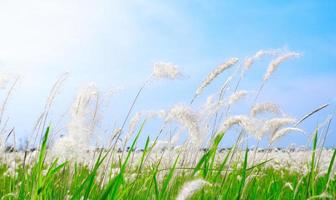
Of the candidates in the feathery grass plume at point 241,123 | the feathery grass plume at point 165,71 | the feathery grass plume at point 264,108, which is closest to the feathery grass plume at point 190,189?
the feathery grass plume at point 241,123

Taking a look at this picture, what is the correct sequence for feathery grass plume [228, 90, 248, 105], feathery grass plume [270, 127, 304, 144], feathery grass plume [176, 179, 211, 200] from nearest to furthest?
feathery grass plume [176, 179, 211, 200] → feathery grass plume [270, 127, 304, 144] → feathery grass plume [228, 90, 248, 105]

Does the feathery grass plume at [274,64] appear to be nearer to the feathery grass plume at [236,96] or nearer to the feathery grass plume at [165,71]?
the feathery grass plume at [236,96]

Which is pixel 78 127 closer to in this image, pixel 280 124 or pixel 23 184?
pixel 23 184

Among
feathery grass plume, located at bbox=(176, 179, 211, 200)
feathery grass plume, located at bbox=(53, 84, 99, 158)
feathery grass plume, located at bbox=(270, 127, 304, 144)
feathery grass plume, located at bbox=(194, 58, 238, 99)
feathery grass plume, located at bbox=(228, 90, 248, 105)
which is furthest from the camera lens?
feathery grass plume, located at bbox=(228, 90, 248, 105)

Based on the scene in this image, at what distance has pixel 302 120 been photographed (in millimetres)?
3158

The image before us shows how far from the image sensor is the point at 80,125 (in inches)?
112

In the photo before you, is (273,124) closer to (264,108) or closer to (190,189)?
(264,108)

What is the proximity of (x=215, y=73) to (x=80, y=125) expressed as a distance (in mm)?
928

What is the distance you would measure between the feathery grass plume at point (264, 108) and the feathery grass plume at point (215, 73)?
14.0 inches

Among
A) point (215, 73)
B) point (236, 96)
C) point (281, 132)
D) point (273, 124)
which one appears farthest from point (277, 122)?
point (215, 73)

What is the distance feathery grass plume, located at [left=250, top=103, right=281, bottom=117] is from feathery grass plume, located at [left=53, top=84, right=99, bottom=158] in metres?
1.07

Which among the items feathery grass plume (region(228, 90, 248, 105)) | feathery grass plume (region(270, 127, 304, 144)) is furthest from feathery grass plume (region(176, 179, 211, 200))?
feathery grass plume (region(228, 90, 248, 105))

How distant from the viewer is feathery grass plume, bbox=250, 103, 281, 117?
10.7ft

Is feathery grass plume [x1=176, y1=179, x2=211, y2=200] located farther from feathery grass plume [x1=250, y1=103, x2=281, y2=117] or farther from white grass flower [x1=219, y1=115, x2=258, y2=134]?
feathery grass plume [x1=250, y1=103, x2=281, y2=117]
